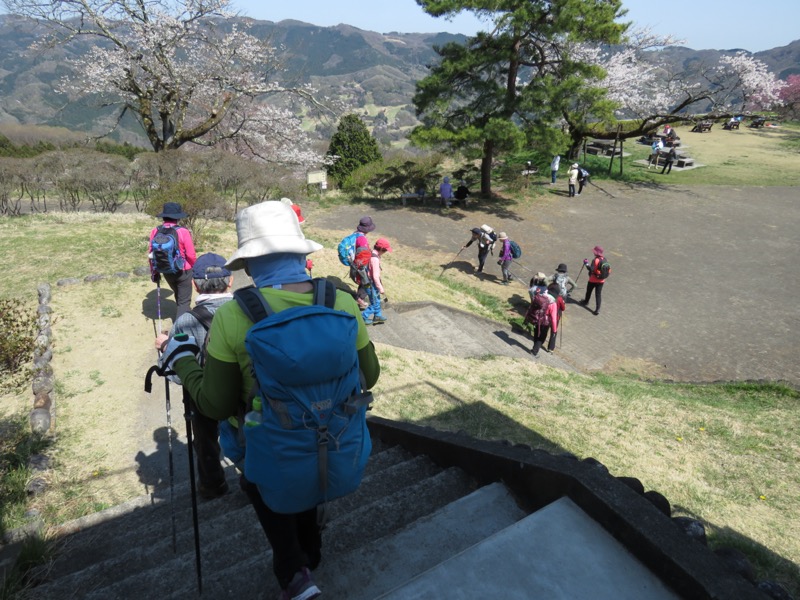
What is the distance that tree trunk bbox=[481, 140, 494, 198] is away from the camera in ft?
56.8

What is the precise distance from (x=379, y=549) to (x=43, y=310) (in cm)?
657

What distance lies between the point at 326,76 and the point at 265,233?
17702cm

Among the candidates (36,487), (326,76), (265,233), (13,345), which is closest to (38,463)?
(36,487)

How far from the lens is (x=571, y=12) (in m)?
14.3

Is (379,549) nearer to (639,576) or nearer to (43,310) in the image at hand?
(639,576)

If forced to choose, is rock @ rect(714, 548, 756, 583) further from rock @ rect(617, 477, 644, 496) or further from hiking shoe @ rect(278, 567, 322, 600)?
hiking shoe @ rect(278, 567, 322, 600)

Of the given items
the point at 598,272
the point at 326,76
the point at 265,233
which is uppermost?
the point at 326,76

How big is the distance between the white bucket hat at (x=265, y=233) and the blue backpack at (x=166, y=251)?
14.3 ft

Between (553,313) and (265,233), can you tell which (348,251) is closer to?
(553,313)

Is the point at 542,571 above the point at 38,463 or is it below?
above

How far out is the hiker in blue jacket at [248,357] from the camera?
1844 mm

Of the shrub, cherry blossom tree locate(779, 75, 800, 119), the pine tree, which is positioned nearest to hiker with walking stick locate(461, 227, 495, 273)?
the shrub

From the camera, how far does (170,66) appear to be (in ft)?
55.7

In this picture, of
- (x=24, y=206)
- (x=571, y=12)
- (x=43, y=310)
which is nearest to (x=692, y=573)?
(x=43, y=310)
